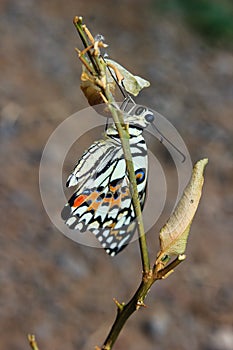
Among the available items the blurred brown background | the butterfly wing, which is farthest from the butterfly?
the blurred brown background

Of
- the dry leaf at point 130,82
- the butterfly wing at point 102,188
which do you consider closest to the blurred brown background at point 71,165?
the butterfly wing at point 102,188

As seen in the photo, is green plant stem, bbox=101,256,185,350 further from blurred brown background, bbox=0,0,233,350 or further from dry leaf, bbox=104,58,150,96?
blurred brown background, bbox=0,0,233,350

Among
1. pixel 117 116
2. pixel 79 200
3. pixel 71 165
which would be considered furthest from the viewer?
pixel 71 165

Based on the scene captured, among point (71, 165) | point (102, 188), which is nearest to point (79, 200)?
point (102, 188)

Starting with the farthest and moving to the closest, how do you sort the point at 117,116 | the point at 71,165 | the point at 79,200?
the point at 71,165, the point at 79,200, the point at 117,116

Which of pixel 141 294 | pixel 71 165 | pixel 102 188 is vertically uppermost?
pixel 71 165

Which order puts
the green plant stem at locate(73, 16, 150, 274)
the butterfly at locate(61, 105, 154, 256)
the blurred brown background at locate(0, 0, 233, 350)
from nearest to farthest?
the green plant stem at locate(73, 16, 150, 274), the butterfly at locate(61, 105, 154, 256), the blurred brown background at locate(0, 0, 233, 350)

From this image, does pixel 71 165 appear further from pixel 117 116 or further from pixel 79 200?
pixel 117 116
